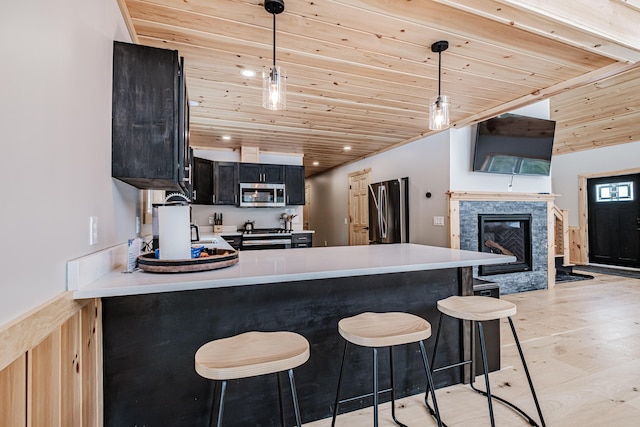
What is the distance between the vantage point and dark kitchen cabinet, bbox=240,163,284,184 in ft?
18.4

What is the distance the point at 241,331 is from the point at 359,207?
553 cm

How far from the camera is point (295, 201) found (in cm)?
596

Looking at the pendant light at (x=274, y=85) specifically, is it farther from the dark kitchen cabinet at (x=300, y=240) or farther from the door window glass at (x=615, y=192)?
the door window glass at (x=615, y=192)

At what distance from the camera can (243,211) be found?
5.92 m

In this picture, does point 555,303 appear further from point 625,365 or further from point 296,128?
point 296,128

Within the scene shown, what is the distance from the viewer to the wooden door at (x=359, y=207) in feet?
22.1

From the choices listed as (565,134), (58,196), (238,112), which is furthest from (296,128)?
(565,134)

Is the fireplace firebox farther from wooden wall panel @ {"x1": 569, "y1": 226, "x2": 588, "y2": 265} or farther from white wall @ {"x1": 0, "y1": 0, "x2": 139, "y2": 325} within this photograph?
white wall @ {"x1": 0, "y1": 0, "x2": 139, "y2": 325}

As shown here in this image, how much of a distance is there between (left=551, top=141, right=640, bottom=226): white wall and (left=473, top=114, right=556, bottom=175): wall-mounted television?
2.81m

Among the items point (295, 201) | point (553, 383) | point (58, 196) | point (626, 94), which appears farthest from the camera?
point (295, 201)

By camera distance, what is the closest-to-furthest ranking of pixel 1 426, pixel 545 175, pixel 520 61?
pixel 1 426 < pixel 520 61 < pixel 545 175

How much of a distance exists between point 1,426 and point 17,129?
692 millimetres

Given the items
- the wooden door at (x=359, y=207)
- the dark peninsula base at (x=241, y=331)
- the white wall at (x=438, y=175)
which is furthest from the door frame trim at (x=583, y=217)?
the dark peninsula base at (x=241, y=331)

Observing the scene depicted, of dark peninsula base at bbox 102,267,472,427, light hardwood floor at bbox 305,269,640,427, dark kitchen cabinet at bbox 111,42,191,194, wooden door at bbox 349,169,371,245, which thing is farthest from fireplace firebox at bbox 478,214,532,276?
dark kitchen cabinet at bbox 111,42,191,194
